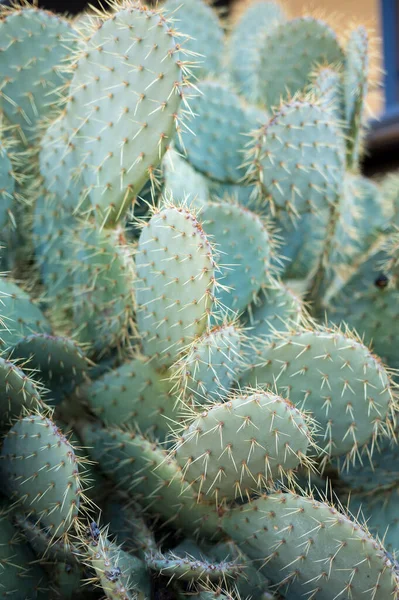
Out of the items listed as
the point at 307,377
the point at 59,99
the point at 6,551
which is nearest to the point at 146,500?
the point at 6,551

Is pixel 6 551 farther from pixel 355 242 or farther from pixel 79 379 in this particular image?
pixel 355 242

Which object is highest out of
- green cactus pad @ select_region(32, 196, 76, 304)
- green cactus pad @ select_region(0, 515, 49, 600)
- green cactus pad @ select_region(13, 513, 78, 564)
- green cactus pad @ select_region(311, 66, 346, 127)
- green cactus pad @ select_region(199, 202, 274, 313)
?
green cactus pad @ select_region(311, 66, 346, 127)

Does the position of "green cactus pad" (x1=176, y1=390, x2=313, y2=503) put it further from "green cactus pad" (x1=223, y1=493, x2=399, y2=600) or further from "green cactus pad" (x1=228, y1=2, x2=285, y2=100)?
"green cactus pad" (x1=228, y1=2, x2=285, y2=100)

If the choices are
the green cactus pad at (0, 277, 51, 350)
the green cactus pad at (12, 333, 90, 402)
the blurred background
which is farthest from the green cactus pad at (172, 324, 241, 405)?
the blurred background

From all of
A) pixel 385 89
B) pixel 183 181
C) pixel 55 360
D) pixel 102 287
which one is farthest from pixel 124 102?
pixel 385 89

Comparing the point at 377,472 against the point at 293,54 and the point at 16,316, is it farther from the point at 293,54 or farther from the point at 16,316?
the point at 293,54

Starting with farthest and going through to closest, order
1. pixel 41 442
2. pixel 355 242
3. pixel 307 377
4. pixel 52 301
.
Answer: pixel 355 242 → pixel 52 301 → pixel 307 377 → pixel 41 442

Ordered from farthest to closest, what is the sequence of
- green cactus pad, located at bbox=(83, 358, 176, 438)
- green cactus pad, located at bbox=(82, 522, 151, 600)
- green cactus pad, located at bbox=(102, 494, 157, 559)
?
green cactus pad, located at bbox=(83, 358, 176, 438) → green cactus pad, located at bbox=(102, 494, 157, 559) → green cactus pad, located at bbox=(82, 522, 151, 600)

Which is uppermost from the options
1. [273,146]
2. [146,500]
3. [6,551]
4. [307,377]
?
[273,146]
